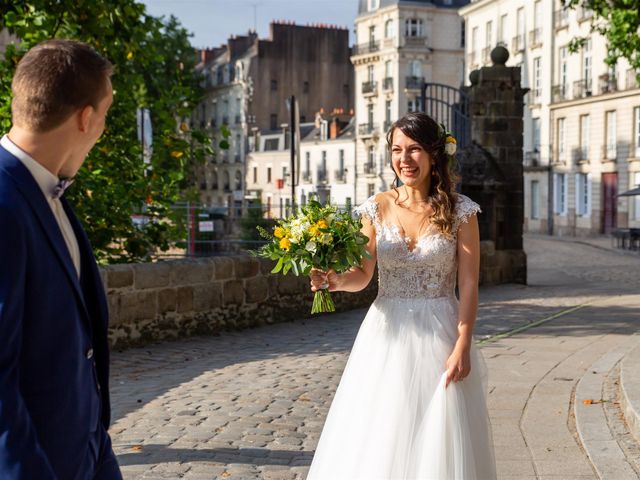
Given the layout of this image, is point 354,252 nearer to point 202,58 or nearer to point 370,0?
point 370,0

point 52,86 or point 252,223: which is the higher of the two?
point 52,86

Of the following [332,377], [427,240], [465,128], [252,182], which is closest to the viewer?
[427,240]

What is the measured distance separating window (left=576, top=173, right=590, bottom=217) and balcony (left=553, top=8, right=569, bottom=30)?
811cm

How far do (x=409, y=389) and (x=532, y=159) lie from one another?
179ft

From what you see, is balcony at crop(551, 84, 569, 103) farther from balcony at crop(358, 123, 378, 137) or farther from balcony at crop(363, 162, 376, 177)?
balcony at crop(358, 123, 378, 137)

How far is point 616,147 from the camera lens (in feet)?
160

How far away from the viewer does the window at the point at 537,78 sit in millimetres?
58025

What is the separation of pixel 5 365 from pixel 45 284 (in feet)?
0.74

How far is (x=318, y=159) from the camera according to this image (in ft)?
267

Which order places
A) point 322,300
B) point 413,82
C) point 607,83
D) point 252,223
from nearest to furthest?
point 322,300 < point 252,223 < point 607,83 < point 413,82

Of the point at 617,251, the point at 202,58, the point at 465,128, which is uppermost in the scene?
the point at 202,58

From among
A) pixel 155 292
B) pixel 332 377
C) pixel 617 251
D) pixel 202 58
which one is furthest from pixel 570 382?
pixel 202 58

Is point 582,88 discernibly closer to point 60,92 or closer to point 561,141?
point 561,141

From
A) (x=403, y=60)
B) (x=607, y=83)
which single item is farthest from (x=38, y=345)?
(x=403, y=60)
